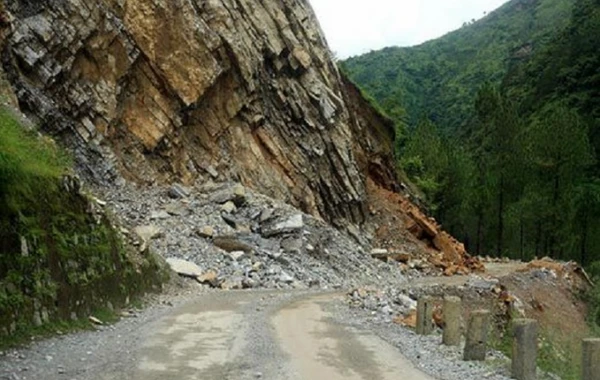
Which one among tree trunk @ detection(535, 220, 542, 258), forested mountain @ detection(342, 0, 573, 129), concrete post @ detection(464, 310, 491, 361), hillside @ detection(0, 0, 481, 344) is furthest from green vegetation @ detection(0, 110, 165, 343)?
forested mountain @ detection(342, 0, 573, 129)

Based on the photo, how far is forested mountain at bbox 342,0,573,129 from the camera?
429ft

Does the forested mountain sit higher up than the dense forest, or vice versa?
the forested mountain

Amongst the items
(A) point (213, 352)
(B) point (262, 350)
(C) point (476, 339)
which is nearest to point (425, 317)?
(C) point (476, 339)

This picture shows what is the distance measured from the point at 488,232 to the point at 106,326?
5437 cm

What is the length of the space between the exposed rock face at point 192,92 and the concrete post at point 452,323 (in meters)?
22.8

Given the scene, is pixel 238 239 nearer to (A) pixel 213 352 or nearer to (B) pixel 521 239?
(A) pixel 213 352

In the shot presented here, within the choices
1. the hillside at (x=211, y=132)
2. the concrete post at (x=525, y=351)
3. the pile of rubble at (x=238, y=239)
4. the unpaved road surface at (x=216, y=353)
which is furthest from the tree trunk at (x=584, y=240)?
the concrete post at (x=525, y=351)

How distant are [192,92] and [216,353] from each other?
26.6 metres

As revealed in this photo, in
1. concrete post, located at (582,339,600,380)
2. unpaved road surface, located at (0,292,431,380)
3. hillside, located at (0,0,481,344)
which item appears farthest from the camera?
hillside, located at (0,0,481,344)

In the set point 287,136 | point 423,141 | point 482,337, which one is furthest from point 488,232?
point 482,337

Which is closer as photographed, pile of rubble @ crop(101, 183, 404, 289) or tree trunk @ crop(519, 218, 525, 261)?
pile of rubble @ crop(101, 183, 404, 289)

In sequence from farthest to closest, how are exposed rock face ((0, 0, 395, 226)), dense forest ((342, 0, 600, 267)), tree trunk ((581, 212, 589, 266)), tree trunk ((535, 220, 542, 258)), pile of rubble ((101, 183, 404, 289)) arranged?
tree trunk ((535, 220, 542, 258))
dense forest ((342, 0, 600, 267))
tree trunk ((581, 212, 589, 266))
exposed rock face ((0, 0, 395, 226))
pile of rubble ((101, 183, 404, 289))

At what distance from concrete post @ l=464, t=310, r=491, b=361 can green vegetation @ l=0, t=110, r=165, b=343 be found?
24.4ft

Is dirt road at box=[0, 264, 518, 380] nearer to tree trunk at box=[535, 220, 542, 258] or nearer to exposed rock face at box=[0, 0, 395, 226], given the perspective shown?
exposed rock face at box=[0, 0, 395, 226]
